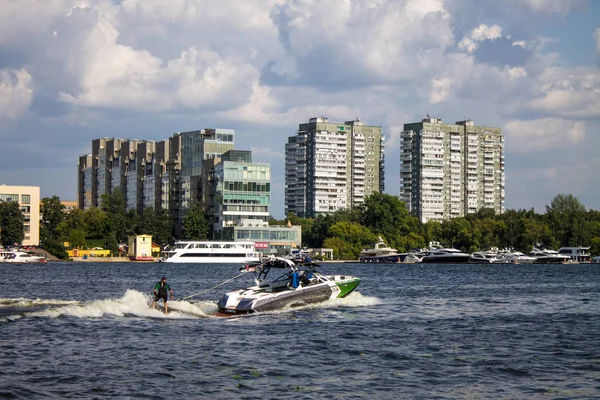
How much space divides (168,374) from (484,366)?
11.4m

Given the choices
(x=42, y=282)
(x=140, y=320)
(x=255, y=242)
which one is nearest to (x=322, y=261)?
(x=255, y=242)

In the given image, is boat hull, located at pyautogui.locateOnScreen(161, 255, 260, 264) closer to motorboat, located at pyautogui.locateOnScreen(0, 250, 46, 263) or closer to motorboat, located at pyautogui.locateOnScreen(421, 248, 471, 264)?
motorboat, located at pyautogui.locateOnScreen(0, 250, 46, 263)

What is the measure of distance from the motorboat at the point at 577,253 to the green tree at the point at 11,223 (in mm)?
113850

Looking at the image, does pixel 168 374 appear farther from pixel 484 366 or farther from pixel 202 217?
pixel 202 217

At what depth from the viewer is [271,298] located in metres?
49.2

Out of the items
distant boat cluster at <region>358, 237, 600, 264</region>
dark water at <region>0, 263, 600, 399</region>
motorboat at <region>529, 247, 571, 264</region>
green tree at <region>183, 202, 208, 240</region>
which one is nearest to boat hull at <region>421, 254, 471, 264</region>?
distant boat cluster at <region>358, 237, 600, 264</region>

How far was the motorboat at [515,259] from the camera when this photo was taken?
182 metres

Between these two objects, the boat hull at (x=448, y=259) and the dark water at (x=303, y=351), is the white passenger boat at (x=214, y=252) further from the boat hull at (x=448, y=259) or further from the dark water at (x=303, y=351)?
the dark water at (x=303, y=351)

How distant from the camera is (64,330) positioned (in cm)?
4194

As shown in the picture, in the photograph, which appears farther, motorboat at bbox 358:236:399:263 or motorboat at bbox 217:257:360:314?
motorboat at bbox 358:236:399:263

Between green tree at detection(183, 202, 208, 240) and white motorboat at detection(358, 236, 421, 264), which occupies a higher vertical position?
green tree at detection(183, 202, 208, 240)

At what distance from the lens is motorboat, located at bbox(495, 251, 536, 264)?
18225 cm

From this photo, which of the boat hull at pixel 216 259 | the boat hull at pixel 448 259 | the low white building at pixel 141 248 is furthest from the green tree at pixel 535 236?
the low white building at pixel 141 248

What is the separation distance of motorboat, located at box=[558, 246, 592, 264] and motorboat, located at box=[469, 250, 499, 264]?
15.0 m
